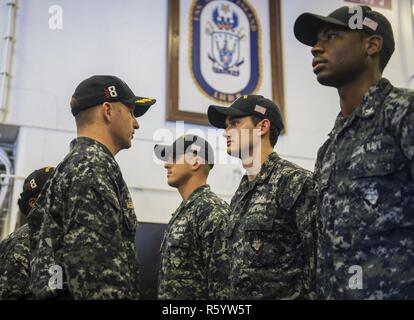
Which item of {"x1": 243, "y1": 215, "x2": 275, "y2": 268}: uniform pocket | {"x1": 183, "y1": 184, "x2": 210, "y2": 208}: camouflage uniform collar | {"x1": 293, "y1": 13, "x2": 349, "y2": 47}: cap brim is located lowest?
{"x1": 243, "y1": 215, "x2": 275, "y2": 268}: uniform pocket

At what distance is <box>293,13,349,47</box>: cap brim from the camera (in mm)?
1589

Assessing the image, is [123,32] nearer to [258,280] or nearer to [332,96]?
[332,96]

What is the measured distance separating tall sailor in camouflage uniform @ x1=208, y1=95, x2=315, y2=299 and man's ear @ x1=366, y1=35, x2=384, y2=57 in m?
0.50

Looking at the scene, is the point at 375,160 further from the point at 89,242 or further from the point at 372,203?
the point at 89,242

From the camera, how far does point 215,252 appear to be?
2316mm

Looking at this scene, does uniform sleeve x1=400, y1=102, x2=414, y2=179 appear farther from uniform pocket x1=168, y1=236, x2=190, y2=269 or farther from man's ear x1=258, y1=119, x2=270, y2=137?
uniform pocket x1=168, y1=236, x2=190, y2=269

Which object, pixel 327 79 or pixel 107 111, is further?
pixel 107 111

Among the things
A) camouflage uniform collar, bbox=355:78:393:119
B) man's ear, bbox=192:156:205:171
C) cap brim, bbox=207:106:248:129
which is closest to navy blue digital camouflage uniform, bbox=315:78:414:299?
camouflage uniform collar, bbox=355:78:393:119

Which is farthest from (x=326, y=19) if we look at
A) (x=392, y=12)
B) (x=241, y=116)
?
(x=392, y=12)

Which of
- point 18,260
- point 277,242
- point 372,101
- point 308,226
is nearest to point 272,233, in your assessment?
point 277,242

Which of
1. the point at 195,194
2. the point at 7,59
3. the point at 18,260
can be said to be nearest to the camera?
the point at 18,260

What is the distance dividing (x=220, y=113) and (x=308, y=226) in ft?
2.29

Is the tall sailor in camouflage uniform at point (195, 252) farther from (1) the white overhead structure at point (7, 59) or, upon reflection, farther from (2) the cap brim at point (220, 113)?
(1) the white overhead structure at point (7, 59)

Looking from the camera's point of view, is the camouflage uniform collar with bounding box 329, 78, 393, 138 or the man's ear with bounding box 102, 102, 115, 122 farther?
the man's ear with bounding box 102, 102, 115, 122
